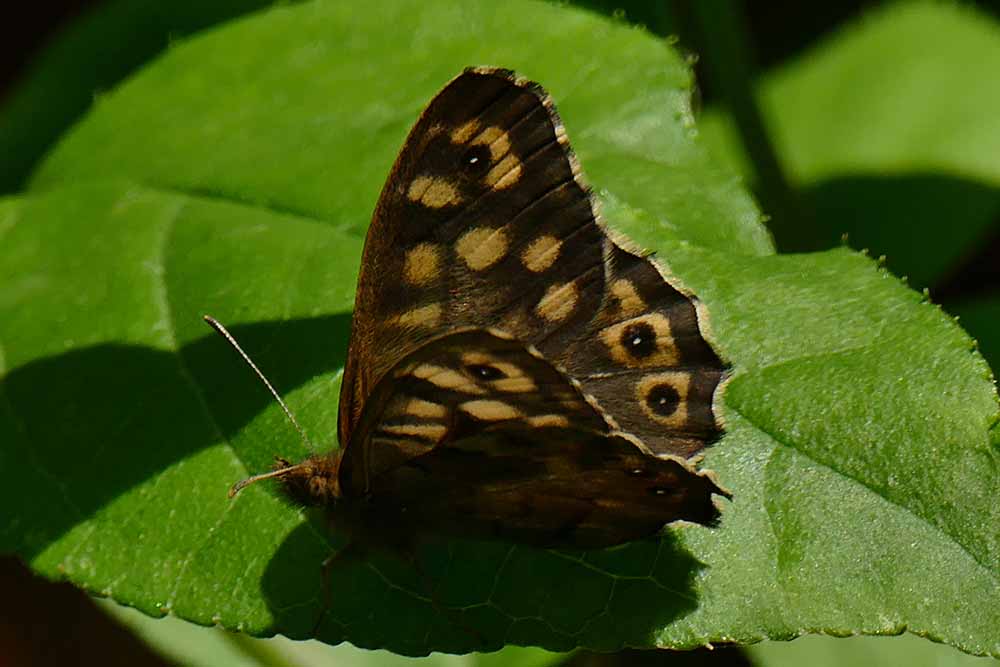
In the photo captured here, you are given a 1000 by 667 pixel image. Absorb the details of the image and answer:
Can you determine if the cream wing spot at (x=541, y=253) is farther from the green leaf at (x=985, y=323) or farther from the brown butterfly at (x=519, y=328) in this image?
the green leaf at (x=985, y=323)

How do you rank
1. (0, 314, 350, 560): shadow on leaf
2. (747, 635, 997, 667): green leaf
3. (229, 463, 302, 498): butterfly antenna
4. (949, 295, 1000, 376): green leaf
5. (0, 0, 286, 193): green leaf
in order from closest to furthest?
(229, 463, 302, 498): butterfly antenna, (0, 314, 350, 560): shadow on leaf, (747, 635, 997, 667): green leaf, (949, 295, 1000, 376): green leaf, (0, 0, 286, 193): green leaf

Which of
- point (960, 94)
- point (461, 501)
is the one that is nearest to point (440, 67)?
point (461, 501)

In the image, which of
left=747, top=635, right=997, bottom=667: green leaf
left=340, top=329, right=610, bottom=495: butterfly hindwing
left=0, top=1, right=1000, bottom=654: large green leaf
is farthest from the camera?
left=747, top=635, right=997, bottom=667: green leaf

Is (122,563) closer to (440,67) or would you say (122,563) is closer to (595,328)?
(595,328)

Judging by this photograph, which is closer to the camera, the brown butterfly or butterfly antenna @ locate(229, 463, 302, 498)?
the brown butterfly

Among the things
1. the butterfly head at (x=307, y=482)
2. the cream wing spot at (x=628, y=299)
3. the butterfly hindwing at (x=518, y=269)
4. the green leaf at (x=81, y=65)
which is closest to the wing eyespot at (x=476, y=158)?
the butterfly hindwing at (x=518, y=269)

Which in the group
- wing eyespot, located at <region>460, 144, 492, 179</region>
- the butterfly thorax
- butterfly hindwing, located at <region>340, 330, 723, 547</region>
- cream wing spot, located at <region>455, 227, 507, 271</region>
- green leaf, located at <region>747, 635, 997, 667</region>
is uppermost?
wing eyespot, located at <region>460, 144, 492, 179</region>

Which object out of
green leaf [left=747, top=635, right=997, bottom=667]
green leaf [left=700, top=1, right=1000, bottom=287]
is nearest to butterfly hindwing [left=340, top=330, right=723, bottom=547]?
green leaf [left=747, top=635, right=997, bottom=667]

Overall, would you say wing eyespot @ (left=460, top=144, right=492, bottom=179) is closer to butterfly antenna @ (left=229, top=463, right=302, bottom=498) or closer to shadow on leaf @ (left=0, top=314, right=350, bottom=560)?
shadow on leaf @ (left=0, top=314, right=350, bottom=560)
